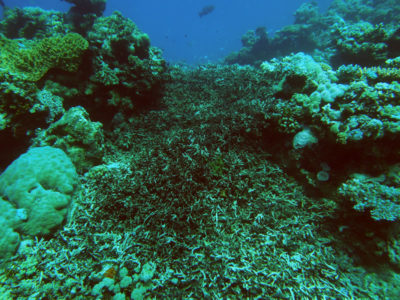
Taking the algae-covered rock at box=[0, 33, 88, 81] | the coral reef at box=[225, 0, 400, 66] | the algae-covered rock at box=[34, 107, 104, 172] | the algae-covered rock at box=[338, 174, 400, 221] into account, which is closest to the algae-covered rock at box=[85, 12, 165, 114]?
the algae-covered rock at box=[0, 33, 88, 81]

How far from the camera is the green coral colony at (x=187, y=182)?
370 centimetres

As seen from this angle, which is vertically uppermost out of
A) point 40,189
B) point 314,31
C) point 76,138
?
point 314,31

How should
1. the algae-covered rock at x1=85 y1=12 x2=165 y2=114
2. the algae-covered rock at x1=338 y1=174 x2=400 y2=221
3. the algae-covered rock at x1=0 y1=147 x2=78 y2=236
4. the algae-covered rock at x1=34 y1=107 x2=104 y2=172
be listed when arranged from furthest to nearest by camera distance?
the algae-covered rock at x1=85 y1=12 x2=165 y2=114 → the algae-covered rock at x1=34 y1=107 x2=104 y2=172 → the algae-covered rock at x1=0 y1=147 x2=78 y2=236 → the algae-covered rock at x1=338 y1=174 x2=400 y2=221

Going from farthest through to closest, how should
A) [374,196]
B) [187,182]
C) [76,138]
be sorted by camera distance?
[76,138] < [187,182] < [374,196]

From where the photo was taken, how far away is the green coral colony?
370 centimetres

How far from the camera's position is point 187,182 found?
489 centimetres

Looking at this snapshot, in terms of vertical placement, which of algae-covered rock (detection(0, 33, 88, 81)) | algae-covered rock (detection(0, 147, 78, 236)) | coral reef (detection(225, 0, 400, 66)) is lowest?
algae-covered rock (detection(0, 147, 78, 236))

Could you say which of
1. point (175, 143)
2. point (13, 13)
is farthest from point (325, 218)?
point (13, 13)

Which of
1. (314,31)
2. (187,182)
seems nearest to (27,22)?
(187,182)

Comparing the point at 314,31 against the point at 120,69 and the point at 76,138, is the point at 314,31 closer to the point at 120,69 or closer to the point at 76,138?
the point at 120,69

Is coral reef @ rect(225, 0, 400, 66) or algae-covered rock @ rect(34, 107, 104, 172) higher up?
coral reef @ rect(225, 0, 400, 66)

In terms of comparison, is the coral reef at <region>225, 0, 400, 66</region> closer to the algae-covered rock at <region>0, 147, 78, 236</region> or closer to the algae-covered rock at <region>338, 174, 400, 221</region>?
the algae-covered rock at <region>338, 174, 400, 221</region>

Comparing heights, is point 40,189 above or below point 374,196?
below

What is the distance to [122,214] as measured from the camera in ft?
15.3
